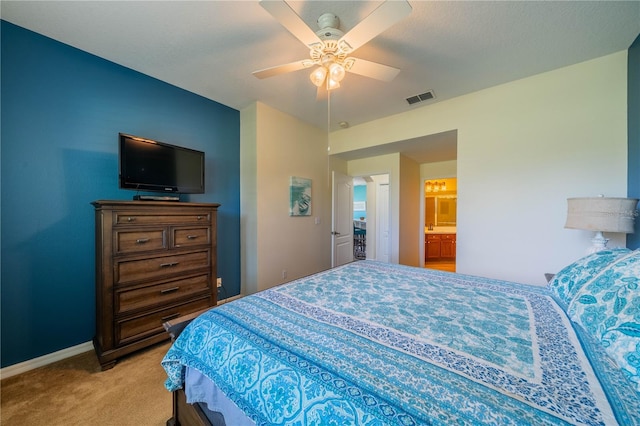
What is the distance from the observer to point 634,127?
1925mm

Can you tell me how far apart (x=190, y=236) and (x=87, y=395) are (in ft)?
4.19

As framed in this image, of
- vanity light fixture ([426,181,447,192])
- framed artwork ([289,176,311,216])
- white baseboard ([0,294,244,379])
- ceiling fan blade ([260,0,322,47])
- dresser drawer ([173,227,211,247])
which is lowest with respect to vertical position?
white baseboard ([0,294,244,379])

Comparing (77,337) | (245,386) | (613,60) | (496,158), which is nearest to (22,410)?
(77,337)

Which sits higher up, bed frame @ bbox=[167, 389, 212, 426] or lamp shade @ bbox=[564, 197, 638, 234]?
lamp shade @ bbox=[564, 197, 638, 234]

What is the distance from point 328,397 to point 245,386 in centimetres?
34

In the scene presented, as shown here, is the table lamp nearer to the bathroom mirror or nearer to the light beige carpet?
the light beige carpet

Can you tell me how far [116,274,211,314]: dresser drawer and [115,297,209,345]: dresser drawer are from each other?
0.09 meters

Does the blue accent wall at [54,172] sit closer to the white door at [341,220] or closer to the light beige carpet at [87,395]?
the light beige carpet at [87,395]

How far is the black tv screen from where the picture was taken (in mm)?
2049

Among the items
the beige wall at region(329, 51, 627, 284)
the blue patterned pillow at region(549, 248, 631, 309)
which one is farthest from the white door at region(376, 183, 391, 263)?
the blue patterned pillow at region(549, 248, 631, 309)

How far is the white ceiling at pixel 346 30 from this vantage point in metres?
1.64

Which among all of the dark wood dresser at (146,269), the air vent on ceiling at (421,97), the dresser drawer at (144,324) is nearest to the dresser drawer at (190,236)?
the dark wood dresser at (146,269)

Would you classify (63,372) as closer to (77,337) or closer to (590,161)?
(77,337)

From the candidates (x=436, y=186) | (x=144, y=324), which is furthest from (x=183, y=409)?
(x=436, y=186)
